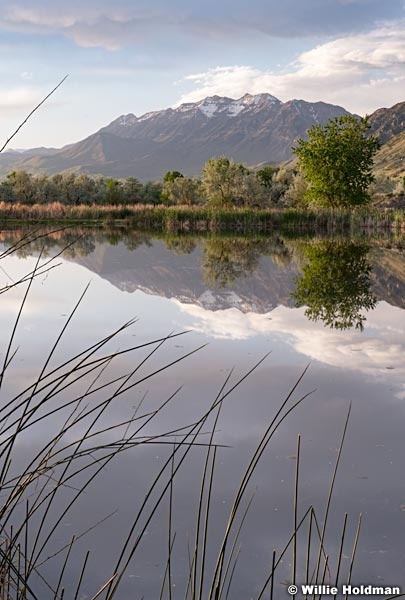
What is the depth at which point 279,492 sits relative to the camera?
3.60 metres

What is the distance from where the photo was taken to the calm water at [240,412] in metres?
2.97

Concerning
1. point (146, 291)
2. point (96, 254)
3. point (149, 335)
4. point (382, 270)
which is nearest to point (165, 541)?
point (149, 335)

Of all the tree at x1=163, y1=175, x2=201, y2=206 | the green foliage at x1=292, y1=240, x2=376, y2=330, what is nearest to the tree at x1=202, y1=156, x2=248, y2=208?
the tree at x1=163, y1=175, x2=201, y2=206

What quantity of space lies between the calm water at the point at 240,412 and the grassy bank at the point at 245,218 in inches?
821

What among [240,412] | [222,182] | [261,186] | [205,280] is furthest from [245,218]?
[240,412]

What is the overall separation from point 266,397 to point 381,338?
2849 mm

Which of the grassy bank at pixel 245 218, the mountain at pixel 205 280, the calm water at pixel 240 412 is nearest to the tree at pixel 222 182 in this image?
the grassy bank at pixel 245 218


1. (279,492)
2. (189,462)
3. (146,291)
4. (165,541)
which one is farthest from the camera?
(146,291)

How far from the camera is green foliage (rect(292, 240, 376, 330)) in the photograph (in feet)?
30.1

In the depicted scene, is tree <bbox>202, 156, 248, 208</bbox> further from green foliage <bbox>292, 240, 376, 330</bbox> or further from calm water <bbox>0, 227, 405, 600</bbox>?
calm water <bbox>0, 227, 405, 600</bbox>

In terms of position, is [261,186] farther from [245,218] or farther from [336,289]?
[336,289]

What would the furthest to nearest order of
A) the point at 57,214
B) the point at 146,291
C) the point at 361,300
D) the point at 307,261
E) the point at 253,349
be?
1. the point at 57,214
2. the point at 307,261
3. the point at 146,291
4. the point at 361,300
5. the point at 253,349

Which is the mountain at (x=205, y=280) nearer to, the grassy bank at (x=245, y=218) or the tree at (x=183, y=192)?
the grassy bank at (x=245, y=218)

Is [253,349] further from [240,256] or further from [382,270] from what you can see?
[240,256]
